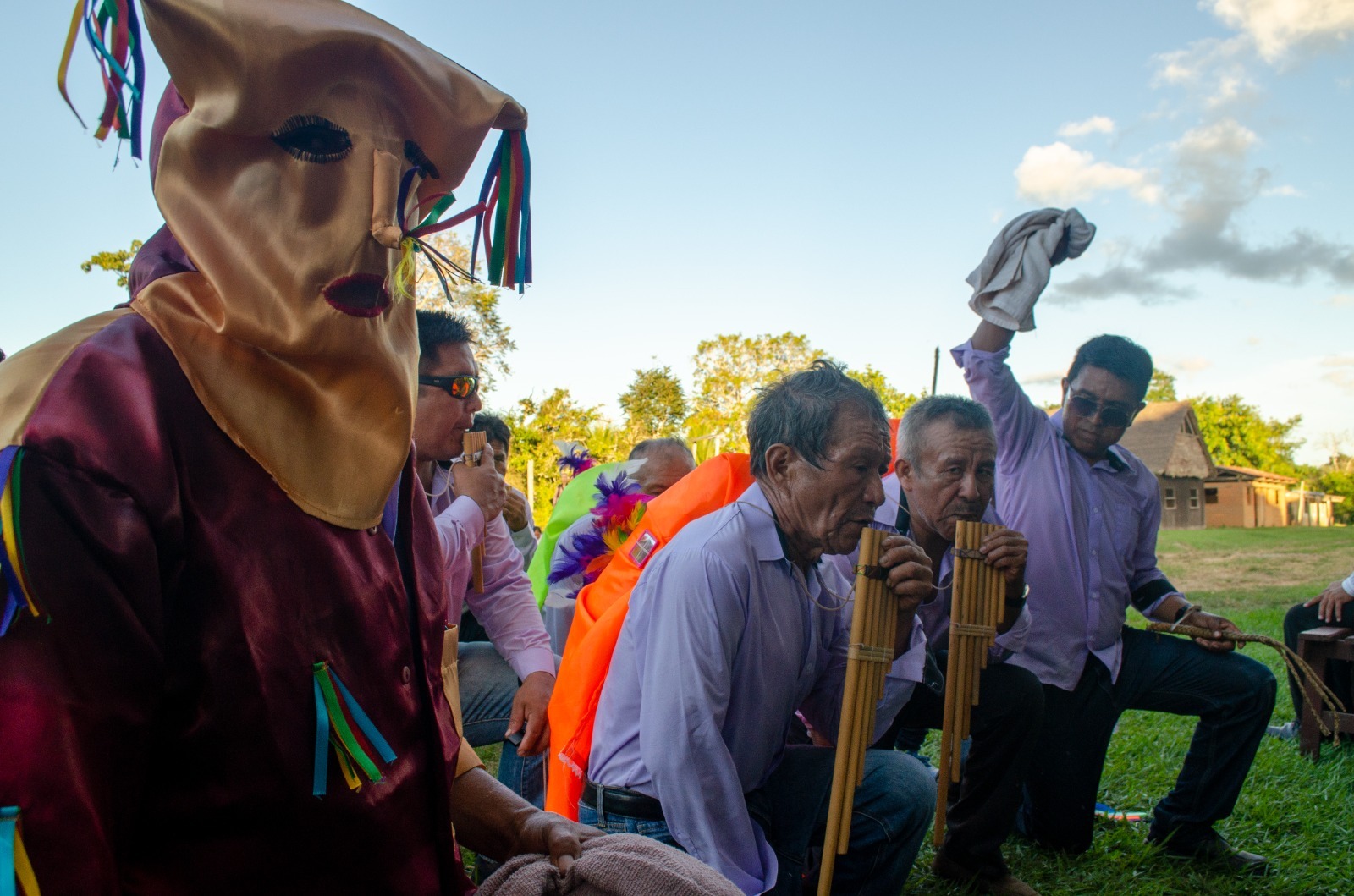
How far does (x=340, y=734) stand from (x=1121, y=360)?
12.2 ft

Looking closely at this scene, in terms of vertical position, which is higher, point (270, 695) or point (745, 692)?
point (270, 695)

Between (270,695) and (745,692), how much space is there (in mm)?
1539

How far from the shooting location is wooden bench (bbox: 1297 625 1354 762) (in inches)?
201

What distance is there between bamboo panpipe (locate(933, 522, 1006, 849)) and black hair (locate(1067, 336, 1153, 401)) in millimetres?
1202

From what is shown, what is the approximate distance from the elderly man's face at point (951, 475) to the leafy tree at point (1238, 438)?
51009 millimetres

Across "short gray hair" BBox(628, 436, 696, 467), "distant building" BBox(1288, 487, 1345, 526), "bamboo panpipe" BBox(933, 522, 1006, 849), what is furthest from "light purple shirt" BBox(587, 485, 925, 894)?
"distant building" BBox(1288, 487, 1345, 526)

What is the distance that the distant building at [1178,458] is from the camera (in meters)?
40.0

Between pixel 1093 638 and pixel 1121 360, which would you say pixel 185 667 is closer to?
pixel 1093 638

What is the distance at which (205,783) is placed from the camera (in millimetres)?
1051

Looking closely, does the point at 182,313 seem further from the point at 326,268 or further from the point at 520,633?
the point at 520,633

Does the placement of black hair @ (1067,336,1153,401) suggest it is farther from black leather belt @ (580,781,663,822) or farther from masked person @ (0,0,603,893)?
masked person @ (0,0,603,893)

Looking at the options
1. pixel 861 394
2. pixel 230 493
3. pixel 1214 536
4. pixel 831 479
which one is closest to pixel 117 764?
pixel 230 493

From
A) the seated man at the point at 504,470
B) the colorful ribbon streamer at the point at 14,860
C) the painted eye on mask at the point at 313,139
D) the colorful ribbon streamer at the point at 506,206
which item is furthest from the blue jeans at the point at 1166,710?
the colorful ribbon streamer at the point at 14,860

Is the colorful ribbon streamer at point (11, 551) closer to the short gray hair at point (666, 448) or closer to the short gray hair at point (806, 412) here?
the short gray hair at point (806, 412)
